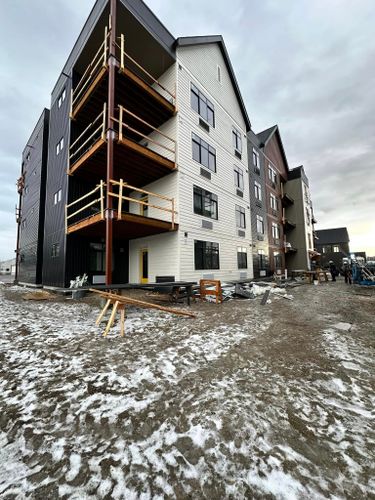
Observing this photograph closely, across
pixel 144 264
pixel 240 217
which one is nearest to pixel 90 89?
pixel 144 264

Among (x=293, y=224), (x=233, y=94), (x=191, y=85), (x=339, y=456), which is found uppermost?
(x=233, y=94)

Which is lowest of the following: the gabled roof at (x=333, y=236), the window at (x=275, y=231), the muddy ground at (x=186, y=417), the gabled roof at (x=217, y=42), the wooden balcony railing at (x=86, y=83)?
the muddy ground at (x=186, y=417)

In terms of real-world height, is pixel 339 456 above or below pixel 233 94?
below

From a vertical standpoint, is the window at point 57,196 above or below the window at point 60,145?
below

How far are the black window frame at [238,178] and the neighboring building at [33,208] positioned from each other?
1602cm

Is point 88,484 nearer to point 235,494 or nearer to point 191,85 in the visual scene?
point 235,494

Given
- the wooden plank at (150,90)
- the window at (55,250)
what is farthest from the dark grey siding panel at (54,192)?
the wooden plank at (150,90)

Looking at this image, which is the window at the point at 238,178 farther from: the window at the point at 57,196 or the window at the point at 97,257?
the window at the point at 57,196

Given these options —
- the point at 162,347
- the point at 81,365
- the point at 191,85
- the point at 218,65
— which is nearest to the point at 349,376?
the point at 162,347

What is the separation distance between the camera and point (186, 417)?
2525 millimetres

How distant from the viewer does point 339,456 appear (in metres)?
2.00

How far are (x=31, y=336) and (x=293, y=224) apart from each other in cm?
Answer: 3154

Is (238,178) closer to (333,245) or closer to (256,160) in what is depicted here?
(256,160)

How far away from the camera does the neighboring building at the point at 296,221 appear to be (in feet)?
95.6
